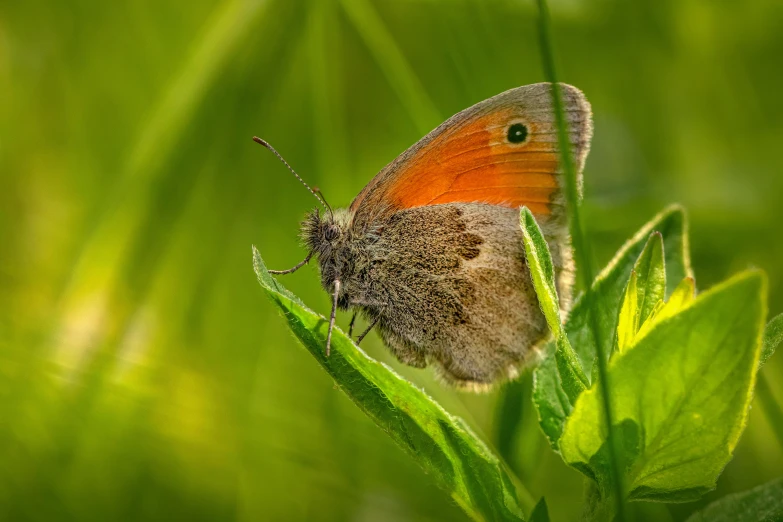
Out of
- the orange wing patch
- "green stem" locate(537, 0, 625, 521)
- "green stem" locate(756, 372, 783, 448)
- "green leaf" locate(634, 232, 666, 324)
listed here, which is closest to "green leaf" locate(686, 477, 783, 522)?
"green stem" locate(537, 0, 625, 521)

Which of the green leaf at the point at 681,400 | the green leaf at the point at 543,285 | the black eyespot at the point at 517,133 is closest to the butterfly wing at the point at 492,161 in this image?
the black eyespot at the point at 517,133

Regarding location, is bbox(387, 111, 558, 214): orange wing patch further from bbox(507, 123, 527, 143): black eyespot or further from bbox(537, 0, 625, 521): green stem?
bbox(537, 0, 625, 521): green stem

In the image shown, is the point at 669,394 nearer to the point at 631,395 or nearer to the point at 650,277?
the point at 631,395

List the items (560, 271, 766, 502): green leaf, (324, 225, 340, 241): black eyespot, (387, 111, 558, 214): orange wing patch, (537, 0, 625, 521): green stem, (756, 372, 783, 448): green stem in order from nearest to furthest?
(560, 271, 766, 502): green leaf → (537, 0, 625, 521): green stem → (756, 372, 783, 448): green stem → (387, 111, 558, 214): orange wing patch → (324, 225, 340, 241): black eyespot

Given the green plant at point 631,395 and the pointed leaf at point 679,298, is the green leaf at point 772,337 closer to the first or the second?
the green plant at point 631,395

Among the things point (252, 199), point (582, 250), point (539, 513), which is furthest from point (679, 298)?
point (252, 199)

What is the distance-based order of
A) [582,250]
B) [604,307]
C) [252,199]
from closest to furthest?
[582,250]
[604,307]
[252,199]
